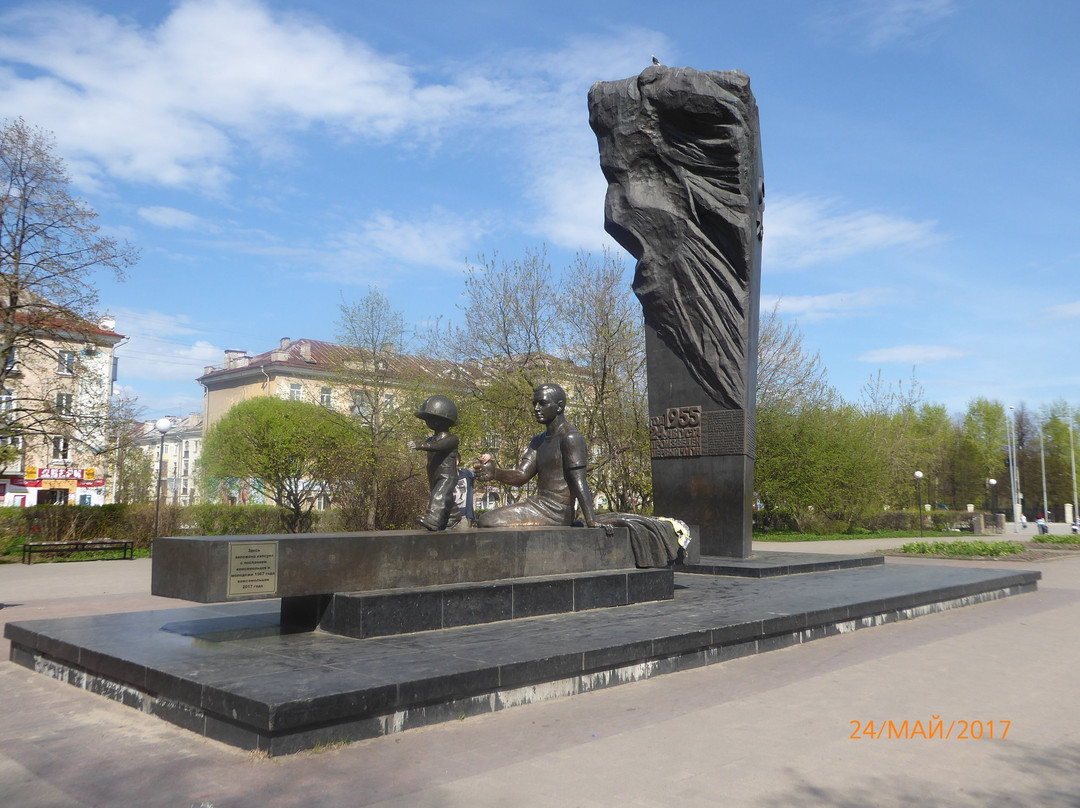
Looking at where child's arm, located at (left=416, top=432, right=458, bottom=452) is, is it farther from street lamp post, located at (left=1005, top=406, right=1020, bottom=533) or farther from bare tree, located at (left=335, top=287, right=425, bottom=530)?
street lamp post, located at (left=1005, top=406, right=1020, bottom=533)

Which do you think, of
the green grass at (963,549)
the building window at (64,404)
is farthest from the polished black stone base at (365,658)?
the building window at (64,404)

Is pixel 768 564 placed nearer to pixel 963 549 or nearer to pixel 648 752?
pixel 648 752

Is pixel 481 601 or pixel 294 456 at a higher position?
pixel 294 456

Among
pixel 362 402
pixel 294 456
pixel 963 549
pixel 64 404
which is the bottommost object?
pixel 963 549

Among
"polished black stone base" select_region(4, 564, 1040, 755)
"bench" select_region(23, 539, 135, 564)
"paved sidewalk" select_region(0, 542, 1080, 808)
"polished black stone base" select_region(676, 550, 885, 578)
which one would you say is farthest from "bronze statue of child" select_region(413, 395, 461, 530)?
"bench" select_region(23, 539, 135, 564)

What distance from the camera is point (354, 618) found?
5.96 m

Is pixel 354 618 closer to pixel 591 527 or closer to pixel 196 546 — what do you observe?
pixel 196 546

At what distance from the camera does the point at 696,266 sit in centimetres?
1289

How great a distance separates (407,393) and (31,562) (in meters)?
11.0

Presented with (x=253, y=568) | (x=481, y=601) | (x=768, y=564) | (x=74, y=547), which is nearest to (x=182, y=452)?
(x=74, y=547)

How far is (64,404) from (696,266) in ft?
55.8

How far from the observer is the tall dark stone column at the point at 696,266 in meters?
12.5
